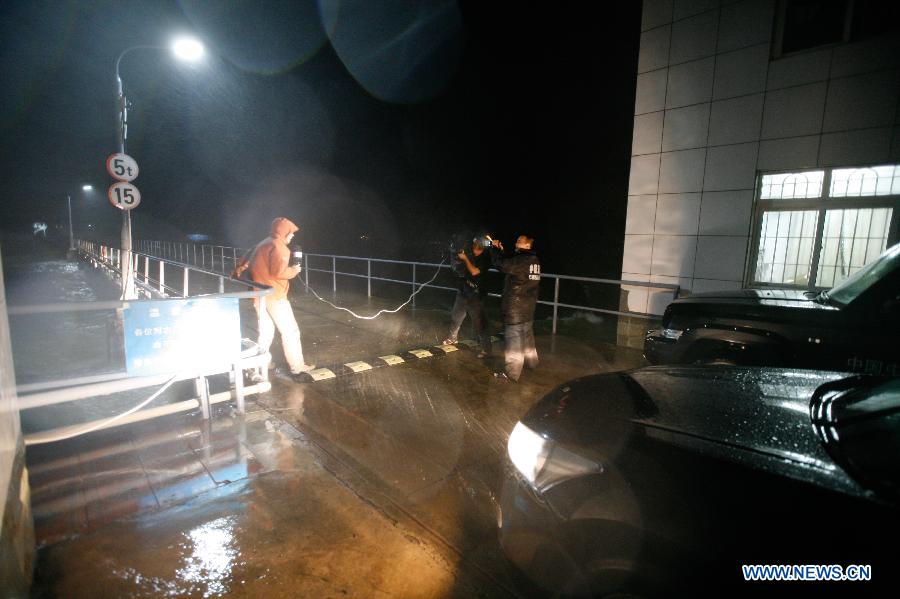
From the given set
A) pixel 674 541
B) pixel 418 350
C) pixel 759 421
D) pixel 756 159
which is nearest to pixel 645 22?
pixel 756 159

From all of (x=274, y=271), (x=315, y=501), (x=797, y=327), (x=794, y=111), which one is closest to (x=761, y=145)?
(x=794, y=111)

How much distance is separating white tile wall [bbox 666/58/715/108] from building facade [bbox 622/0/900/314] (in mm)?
17

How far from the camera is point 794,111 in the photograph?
6691 mm

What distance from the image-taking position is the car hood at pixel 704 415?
5.16 feet

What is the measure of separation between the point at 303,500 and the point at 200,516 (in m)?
0.67

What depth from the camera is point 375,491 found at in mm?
3357

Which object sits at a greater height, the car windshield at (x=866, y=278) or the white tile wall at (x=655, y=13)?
the white tile wall at (x=655, y=13)

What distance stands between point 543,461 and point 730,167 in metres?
7.35

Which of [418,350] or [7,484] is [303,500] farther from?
[418,350]

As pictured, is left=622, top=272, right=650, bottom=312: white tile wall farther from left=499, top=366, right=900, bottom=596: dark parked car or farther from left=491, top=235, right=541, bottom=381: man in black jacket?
left=499, top=366, right=900, bottom=596: dark parked car

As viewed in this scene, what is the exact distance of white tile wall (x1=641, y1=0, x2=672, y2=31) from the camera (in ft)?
25.8

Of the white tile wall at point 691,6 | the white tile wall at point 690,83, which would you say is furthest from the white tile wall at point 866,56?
the white tile wall at point 691,6

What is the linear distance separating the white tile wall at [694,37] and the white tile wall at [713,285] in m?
3.83

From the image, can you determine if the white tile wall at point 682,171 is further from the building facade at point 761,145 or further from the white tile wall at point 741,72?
the white tile wall at point 741,72
